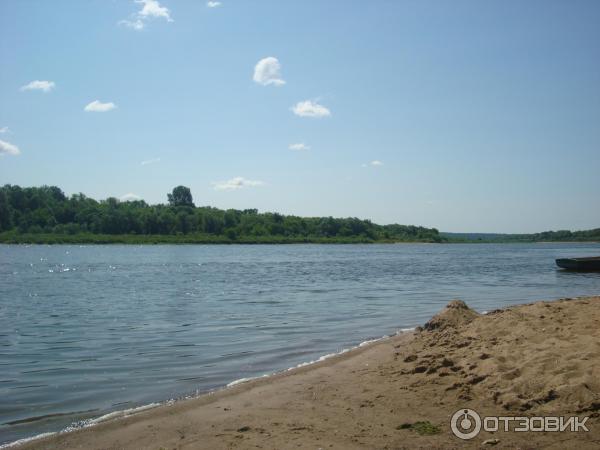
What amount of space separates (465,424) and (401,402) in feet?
3.95

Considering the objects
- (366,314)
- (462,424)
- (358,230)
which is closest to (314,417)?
(462,424)

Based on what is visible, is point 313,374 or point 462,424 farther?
point 313,374

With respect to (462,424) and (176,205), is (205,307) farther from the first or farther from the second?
(176,205)

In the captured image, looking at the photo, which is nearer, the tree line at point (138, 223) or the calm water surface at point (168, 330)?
the calm water surface at point (168, 330)

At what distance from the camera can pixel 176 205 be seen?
186250 millimetres

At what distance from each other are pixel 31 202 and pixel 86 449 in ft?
515

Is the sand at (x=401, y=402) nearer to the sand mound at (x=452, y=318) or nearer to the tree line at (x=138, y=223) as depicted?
the sand mound at (x=452, y=318)

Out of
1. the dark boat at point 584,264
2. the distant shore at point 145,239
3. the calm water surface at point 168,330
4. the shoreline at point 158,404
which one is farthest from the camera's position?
the distant shore at point 145,239

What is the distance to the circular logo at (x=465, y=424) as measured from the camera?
6.06 meters

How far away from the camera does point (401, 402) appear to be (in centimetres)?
736

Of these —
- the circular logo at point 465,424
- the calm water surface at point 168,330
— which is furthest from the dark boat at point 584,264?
the circular logo at point 465,424

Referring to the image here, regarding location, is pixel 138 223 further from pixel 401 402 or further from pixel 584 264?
pixel 401 402

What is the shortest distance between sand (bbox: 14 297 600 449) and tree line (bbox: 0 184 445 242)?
129 m

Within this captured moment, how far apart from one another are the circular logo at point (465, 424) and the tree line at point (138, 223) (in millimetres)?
131784
